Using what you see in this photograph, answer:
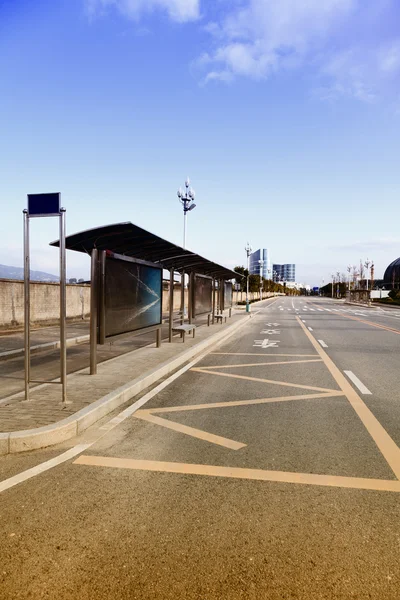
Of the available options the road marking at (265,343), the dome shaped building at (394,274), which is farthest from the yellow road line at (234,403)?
the dome shaped building at (394,274)

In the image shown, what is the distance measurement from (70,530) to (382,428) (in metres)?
3.97

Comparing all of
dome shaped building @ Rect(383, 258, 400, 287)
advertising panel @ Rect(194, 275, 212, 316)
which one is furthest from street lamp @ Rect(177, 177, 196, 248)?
dome shaped building @ Rect(383, 258, 400, 287)

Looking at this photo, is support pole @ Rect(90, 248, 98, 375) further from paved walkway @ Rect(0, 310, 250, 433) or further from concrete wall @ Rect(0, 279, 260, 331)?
concrete wall @ Rect(0, 279, 260, 331)

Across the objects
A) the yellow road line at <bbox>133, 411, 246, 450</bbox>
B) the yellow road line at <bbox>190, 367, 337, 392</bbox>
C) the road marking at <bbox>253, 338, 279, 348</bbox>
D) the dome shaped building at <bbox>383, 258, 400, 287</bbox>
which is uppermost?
the dome shaped building at <bbox>383, 258, 400, 287</bbox>

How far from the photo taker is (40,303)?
18328mm

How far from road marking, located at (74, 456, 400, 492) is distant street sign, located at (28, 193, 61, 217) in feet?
10.6

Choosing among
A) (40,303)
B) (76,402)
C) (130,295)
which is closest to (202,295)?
(40,303)

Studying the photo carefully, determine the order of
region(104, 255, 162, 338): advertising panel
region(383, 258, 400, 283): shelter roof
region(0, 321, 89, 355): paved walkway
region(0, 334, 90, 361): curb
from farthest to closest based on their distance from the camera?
1. region(383, 258, 400, 283): shelter roof
2. region(0, 321, 89, 355): paved walkway
3. region(0, 334, 90, 361): curb
4. region(104, 255, 162, 338): advertising panel

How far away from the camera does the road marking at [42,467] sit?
3.63 m

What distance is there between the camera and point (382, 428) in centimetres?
520

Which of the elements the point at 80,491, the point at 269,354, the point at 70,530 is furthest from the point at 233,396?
the point at 269,354

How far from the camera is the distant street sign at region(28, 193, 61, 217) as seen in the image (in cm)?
554

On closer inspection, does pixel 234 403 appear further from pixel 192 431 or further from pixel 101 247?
pixel 101 247

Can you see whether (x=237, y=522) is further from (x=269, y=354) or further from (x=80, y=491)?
(x=269, y=354)
